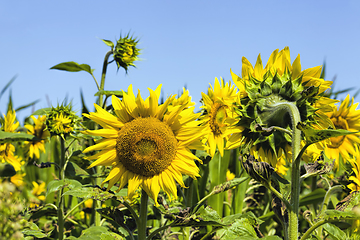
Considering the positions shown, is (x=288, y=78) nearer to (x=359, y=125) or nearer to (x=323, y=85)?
(x=323, y=85)

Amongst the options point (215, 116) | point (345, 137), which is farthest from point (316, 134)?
point (345, 137)

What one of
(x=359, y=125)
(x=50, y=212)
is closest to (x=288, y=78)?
(x=359, y=125)

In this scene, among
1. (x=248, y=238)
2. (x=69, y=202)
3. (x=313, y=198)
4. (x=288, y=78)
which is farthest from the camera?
(x=69, y=202)

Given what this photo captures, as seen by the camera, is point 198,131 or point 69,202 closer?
point 198,131

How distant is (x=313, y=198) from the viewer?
2404 millimetres

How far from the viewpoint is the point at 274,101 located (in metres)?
1.32

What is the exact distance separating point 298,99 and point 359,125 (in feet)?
3.33

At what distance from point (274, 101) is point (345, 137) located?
3.23 ft

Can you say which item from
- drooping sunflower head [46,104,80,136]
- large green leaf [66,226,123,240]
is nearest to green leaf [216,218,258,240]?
large green leaf [66,226,123,240]

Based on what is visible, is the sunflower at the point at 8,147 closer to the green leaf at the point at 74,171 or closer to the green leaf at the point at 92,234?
the green leaf at the point at 74,171

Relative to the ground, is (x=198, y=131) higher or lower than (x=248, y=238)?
higher

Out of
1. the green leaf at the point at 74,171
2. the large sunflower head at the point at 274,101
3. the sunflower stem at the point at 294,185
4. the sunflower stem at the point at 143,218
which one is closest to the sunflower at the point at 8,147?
the green leaf at the point at 74,171

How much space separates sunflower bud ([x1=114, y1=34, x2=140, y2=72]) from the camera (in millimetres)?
2387

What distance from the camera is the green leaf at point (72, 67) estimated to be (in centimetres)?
229
